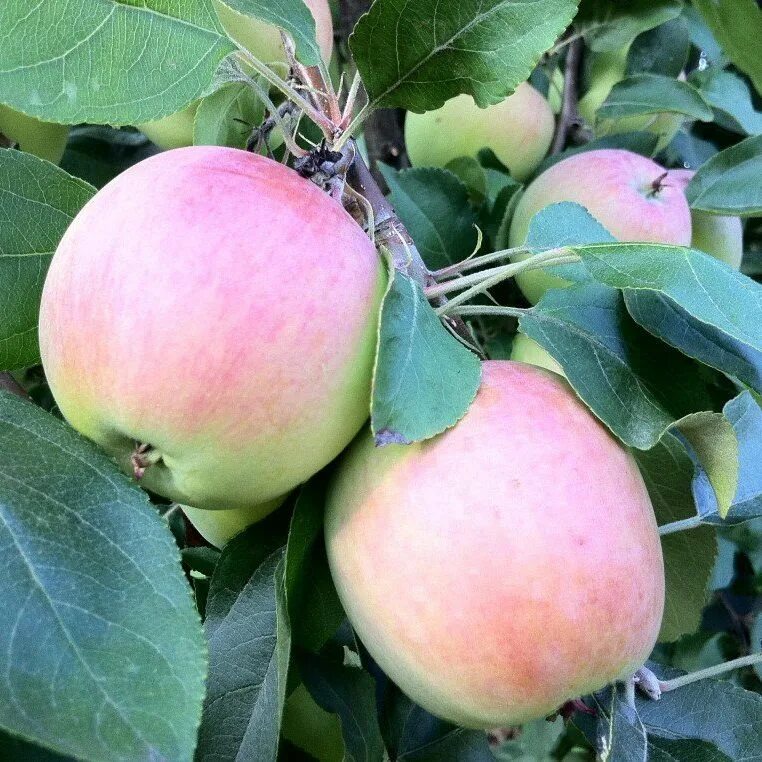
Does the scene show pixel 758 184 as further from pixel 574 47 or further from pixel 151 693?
pixel 151 693

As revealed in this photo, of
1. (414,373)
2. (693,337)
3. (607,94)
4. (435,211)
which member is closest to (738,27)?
(607,94)

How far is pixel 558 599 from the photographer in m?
0.45

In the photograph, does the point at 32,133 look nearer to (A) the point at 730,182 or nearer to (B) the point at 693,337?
(B) the point at 693,337

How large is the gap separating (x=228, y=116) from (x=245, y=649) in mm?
421

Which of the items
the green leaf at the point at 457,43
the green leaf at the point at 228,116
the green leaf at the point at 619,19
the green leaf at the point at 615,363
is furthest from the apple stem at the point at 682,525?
the green leaf at the point at 619,19

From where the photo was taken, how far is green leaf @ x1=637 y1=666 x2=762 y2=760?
0.62m

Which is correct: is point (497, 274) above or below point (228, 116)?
below

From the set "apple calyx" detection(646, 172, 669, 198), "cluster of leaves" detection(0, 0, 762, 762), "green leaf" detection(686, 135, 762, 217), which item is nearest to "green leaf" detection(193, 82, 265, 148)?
"cluster of leaves" detection(0, 0, 762, 762)

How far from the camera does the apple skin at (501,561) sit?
45 centimetres

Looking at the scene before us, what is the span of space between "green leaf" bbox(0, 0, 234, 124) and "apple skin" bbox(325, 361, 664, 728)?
263mm

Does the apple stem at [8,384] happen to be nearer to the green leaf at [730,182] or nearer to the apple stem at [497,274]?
the apple stem at [497,274]

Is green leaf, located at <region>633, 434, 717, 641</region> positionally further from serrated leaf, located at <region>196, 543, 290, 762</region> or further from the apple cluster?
serrated leaf, located at <region>196, 543, 290, 762</region>

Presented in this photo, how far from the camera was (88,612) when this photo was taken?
16.4 inches

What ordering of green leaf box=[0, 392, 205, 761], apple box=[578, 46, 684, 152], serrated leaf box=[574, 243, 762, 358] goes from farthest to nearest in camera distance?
apple box=[578, 46, 684, 152] → serrated leaf box=[574, 243, 762, 358] → green leaf box=[0, 392, 205, 761]
